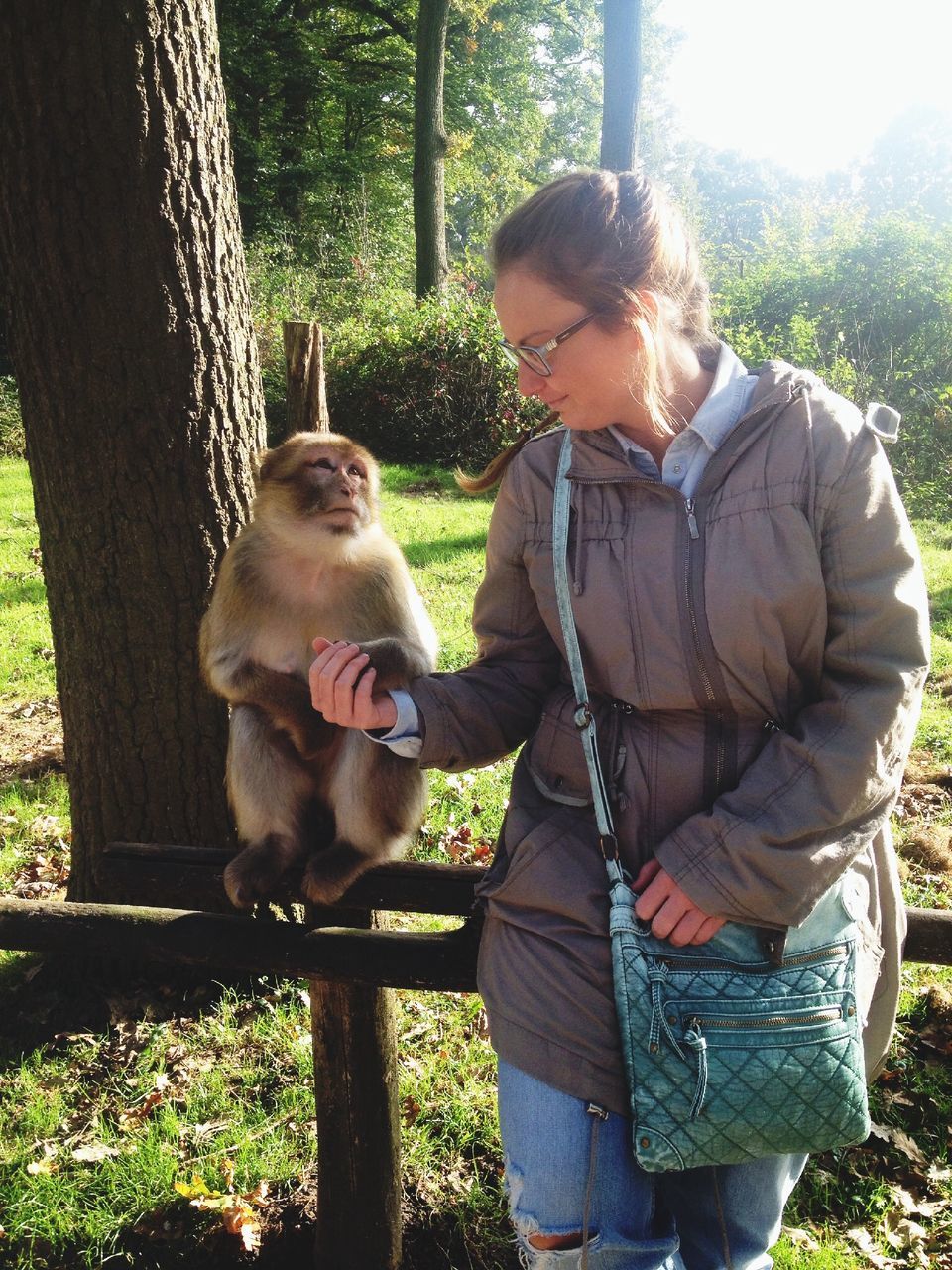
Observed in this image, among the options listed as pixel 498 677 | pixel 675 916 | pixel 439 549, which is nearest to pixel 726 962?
pixel 675 916

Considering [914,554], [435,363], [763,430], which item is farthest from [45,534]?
[435,363]

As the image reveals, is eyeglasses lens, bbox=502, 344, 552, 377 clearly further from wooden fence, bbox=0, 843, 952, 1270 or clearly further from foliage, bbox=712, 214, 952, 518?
foliage, bbox=712, 214, 952, 518

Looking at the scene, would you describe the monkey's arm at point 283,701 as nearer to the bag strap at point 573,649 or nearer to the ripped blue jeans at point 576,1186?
the bag strap at point 573,649

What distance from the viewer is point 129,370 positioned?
8.66ft

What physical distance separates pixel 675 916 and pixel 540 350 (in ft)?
3.24

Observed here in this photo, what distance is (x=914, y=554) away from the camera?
149 centimetres

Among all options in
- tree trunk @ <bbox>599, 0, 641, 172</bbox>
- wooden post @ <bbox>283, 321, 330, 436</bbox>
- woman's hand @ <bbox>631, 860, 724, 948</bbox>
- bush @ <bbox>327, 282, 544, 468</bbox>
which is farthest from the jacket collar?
bush @ <bbox>327, 282, 544, 468</bbox>

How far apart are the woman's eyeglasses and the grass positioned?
2.08 m

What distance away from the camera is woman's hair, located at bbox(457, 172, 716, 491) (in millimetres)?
1589

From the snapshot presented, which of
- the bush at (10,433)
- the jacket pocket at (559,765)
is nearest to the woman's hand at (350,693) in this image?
the jacket pocket at (559,765)

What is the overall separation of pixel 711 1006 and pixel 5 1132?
224 cm

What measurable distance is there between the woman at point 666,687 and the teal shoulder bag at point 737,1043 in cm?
5

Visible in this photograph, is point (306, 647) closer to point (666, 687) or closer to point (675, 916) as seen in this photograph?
point (666, 687)

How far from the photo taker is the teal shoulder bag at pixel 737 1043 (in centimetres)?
141
